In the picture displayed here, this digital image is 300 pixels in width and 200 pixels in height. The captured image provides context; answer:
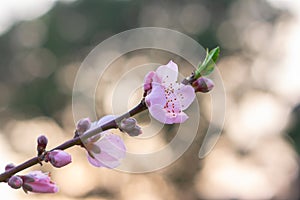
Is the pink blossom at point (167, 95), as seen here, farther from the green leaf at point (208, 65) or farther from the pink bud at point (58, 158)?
the pink bud at point (58, 158)

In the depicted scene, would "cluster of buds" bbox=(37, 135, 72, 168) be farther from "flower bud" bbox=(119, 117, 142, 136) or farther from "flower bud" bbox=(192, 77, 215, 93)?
"flower bud" bbox=(192, 77, 215, 93)

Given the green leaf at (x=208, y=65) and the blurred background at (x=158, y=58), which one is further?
the blurred background at (x=158, y=58)

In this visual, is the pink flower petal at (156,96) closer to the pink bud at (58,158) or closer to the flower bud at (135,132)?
the flower bud at (135,132)

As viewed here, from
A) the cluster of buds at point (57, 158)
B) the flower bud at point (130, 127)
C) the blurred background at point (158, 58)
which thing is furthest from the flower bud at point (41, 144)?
the blurred background at point (158, 58)

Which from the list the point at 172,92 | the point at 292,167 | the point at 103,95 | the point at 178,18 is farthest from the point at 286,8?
the point at 172,92

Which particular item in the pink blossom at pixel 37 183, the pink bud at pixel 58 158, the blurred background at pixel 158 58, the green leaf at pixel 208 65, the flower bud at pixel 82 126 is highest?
the green leaf at pixel 208 65

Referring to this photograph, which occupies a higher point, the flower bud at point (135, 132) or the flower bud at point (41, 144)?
the flower bud at point (135, 132)

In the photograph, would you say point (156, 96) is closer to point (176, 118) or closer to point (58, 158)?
point (176, 118)
